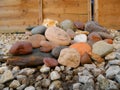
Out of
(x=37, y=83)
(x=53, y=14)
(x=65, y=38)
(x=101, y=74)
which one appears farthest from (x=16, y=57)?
(x=53, y=14)

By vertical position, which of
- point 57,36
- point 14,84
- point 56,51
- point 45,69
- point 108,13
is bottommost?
point 14,84

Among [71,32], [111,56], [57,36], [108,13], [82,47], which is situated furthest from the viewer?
[108,13]

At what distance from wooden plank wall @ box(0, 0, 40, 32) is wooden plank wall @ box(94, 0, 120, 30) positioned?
1219 mm

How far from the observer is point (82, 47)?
2.61m

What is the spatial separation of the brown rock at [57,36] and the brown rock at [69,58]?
278 mm

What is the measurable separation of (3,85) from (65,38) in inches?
34.0

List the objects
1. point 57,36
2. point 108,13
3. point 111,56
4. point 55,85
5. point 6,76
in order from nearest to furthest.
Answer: point 55,85 → point 6,76 → point 111,56 → point 57,36 → point 108,13

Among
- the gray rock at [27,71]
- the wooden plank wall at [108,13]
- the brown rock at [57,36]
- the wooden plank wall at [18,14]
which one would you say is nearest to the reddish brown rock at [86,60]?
the brown rock at [57,36]

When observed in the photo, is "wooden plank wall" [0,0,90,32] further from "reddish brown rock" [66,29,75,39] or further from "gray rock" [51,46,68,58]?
"gray rock" [51,46,68,58]

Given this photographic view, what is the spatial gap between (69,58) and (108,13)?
2.93m

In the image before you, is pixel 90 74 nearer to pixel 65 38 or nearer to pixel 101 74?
pixel 101 74

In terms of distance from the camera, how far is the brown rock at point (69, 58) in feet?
7.95

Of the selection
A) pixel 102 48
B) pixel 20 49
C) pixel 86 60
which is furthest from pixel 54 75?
pixel 102 48

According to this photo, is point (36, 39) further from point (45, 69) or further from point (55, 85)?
point (55, 85)
